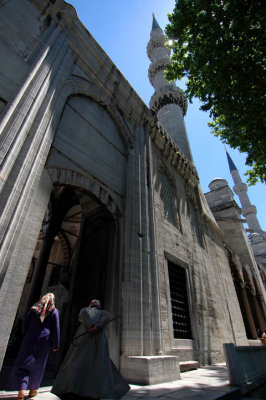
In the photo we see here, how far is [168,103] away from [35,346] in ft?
60.2

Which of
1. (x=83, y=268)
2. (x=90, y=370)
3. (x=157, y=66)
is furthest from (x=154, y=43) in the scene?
(x=90, y=370)

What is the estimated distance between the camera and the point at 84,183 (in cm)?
536

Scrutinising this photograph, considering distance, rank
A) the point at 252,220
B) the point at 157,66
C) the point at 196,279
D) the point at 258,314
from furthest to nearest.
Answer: the point at 252,220 < the point at 157,66 < the point at 258,314 < the point at 196,279

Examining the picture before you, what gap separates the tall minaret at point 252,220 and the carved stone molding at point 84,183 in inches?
1094

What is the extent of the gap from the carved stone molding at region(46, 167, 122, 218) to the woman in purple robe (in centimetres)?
246

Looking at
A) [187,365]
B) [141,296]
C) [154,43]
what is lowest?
[187,365]

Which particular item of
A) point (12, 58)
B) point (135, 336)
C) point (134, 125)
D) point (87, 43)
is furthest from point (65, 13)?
point (135, 336)

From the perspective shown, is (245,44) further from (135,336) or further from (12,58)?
(135,336)

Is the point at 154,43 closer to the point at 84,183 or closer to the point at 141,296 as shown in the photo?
the point at 84,183

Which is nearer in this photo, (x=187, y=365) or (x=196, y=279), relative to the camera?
(x=187, y=365)

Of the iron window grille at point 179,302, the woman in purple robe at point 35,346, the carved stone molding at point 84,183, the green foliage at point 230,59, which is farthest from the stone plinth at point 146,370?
the green foliage at point 230,59

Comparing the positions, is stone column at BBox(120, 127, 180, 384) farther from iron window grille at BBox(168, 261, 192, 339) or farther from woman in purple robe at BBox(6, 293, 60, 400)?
woman in purple robe at BBox(6, 293, 60, 400)

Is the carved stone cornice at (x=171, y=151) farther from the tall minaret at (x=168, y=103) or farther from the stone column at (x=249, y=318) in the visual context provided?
the stone column at (x=249, y=318)

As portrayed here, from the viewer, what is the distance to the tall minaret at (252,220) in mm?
31128
